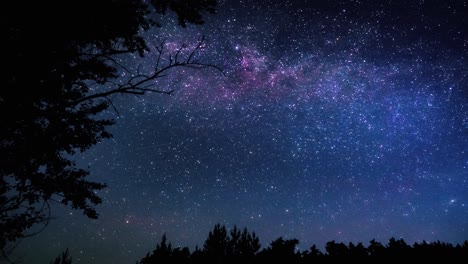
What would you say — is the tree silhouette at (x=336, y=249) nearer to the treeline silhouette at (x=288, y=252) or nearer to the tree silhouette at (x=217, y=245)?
the treeline silhouette at (x=288, y=252)

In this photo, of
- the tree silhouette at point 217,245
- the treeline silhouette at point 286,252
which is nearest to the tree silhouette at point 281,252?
the treeline silhouette at point 286,252

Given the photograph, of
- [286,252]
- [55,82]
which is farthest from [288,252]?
[55,82]

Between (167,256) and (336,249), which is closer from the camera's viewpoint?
(336,249)

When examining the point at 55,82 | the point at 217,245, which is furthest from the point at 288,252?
the point at 55,82

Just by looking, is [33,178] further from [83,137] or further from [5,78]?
[5,78]

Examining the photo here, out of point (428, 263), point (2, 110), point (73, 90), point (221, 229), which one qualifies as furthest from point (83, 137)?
point (428, 263)

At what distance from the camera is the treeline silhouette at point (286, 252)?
3.05 meters

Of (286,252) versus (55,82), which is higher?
(55,82)

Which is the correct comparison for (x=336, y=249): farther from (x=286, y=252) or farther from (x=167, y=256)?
(x=167, y=256)

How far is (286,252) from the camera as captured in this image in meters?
3.88

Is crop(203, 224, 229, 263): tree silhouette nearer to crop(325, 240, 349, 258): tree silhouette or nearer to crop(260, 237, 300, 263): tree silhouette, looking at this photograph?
crop(260, 237, 300, 263): tree silhouette

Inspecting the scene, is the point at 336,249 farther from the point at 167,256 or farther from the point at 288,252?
the point at 167,256

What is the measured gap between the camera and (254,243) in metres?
4.82

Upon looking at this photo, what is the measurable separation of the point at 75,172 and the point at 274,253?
12.3ft
